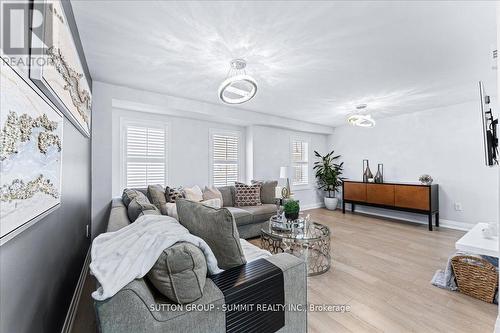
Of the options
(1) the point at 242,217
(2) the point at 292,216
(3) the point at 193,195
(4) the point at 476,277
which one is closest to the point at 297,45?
(2) the point at 292,216

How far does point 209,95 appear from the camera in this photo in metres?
3.71

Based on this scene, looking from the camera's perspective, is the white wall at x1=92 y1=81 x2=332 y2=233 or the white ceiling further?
the white wall at x1=92 y1=81 x2=332 y2=233

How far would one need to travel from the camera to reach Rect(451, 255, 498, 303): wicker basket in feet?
6.45

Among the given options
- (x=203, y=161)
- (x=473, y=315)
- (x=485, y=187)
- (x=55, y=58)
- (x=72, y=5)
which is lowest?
(x=473, y=315)

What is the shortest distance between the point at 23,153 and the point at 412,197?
5.51 m

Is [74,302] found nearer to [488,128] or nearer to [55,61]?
[55,61]

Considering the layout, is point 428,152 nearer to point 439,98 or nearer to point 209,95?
point 439,98

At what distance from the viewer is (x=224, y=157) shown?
5070 millimetres

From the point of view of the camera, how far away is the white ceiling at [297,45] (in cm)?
171

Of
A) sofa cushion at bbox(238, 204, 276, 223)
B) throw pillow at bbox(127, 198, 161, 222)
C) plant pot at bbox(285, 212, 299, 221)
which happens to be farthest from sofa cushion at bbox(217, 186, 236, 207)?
throw pillow at bbox(127, 198, 161, 222)

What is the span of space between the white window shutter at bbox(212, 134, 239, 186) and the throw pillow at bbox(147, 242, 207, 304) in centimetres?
383

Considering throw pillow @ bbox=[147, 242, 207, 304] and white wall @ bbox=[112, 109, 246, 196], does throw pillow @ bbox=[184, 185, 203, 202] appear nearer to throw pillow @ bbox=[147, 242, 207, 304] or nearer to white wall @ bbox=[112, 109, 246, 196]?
white wall @ bbox=[112, 109, 246, 196]

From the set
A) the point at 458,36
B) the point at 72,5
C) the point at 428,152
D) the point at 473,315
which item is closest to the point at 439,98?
the point at 428,152

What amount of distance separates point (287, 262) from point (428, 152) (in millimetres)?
4819
